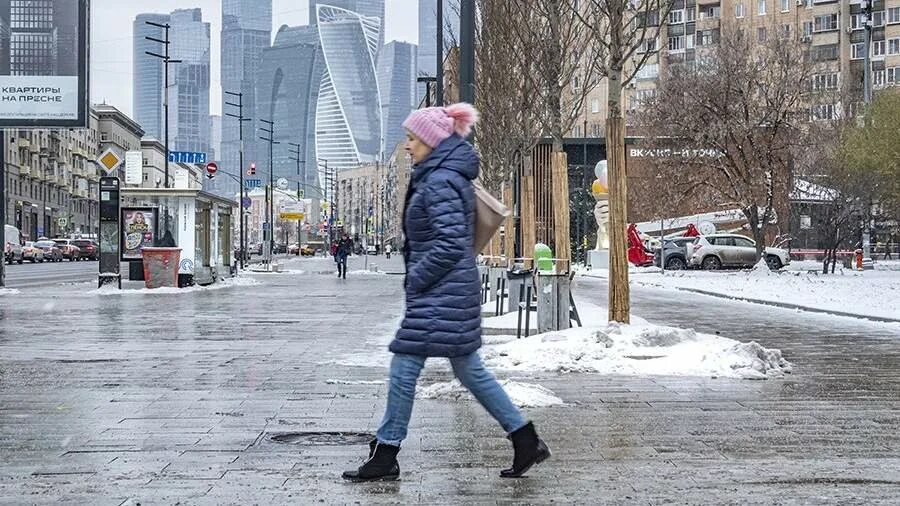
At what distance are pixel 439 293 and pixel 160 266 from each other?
24.6 meters

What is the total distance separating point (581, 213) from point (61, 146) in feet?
252

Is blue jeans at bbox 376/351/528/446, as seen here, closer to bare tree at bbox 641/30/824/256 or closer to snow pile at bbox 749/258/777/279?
snow pile at bbox 749/258/777/279

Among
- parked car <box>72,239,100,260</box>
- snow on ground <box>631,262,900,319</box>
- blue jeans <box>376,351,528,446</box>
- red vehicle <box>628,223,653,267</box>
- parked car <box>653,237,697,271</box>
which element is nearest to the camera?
blue jeans <box>376,351,528,446</box>

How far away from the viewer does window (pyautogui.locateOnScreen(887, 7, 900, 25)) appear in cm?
9075

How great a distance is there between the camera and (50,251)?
250 feet

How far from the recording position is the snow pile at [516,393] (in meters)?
8.59

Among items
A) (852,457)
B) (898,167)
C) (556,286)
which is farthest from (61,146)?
(852,457)

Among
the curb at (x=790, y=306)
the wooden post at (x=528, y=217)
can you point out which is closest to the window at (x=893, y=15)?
the curb at (x=790, y=306)

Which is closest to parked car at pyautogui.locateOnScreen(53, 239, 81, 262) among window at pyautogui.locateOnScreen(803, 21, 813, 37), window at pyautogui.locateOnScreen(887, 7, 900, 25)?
window at pyautogui.locateOnScreen(803, 21, 813, 37)

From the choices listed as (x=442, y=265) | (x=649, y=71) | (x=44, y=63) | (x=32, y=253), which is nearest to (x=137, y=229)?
(x=44, y=63)

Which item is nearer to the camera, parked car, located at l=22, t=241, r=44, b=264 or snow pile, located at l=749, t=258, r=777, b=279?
snow pile, located at l=749, t=258, r=777, b=279

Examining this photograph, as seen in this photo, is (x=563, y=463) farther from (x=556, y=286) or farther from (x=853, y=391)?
(x=556, y=286)

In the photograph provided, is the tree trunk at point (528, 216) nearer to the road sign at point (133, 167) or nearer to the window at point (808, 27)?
the road sign at point (133, 167)

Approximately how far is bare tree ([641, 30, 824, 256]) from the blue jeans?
3440cm
